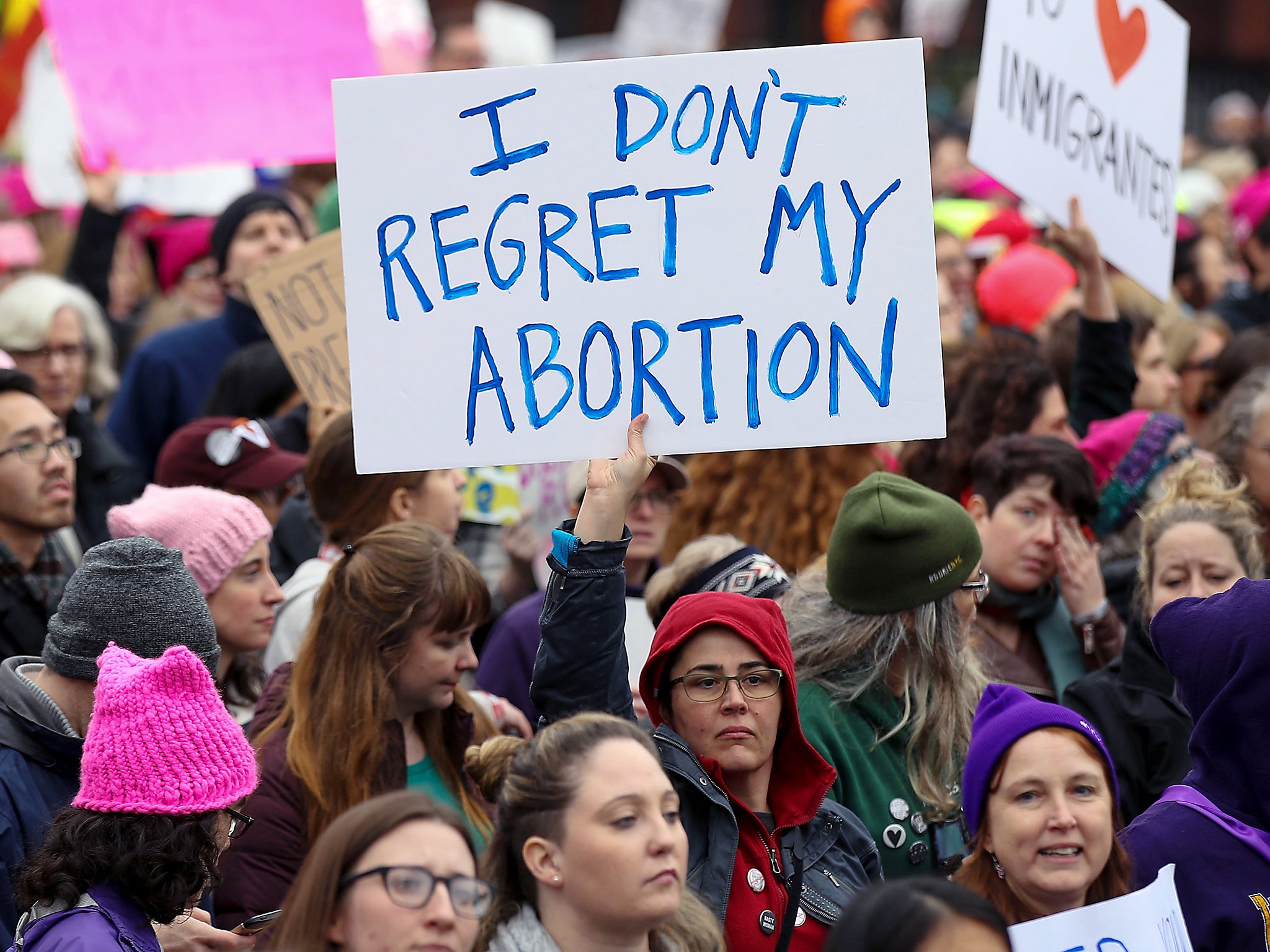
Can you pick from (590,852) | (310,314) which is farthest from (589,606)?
(310,314)

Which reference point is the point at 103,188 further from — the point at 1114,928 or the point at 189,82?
the point at 1114,928

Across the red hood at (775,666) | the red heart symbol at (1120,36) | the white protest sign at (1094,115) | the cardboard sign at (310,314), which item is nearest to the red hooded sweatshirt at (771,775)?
the red hood at (775,666)

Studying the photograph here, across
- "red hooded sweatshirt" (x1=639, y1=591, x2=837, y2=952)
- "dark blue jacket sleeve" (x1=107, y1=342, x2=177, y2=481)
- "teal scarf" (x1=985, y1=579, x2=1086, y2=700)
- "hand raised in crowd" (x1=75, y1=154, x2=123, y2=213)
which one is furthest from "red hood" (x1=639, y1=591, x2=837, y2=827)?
"hand raised in crowd" (x1=75, y1=154, x2=123, y2=213)

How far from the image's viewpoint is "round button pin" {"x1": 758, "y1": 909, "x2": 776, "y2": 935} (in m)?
3.00

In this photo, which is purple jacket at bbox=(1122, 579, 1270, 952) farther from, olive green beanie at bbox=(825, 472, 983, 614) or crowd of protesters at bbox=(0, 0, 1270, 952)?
olive green beanie at bbox=(825, 472, 983, 614)

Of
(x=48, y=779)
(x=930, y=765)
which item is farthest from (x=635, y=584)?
(x=48, y=779)

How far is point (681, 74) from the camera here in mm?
3254

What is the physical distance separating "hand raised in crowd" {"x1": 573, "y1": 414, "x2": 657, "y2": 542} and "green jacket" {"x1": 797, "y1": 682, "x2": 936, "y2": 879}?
2.27ft

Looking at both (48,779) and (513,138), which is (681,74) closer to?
(513,138)

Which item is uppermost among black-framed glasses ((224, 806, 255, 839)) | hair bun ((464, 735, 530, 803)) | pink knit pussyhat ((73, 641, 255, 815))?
pink knit pussyhat ((73, 641, 255, 815))

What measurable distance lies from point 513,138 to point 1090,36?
2.51m

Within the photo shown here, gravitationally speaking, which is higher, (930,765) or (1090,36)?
(1090,36)

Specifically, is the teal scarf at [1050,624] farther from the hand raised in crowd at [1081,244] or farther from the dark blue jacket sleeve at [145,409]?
the dark blue jacket sleeve at [145,409]

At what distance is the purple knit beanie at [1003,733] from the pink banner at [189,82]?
4.20m
